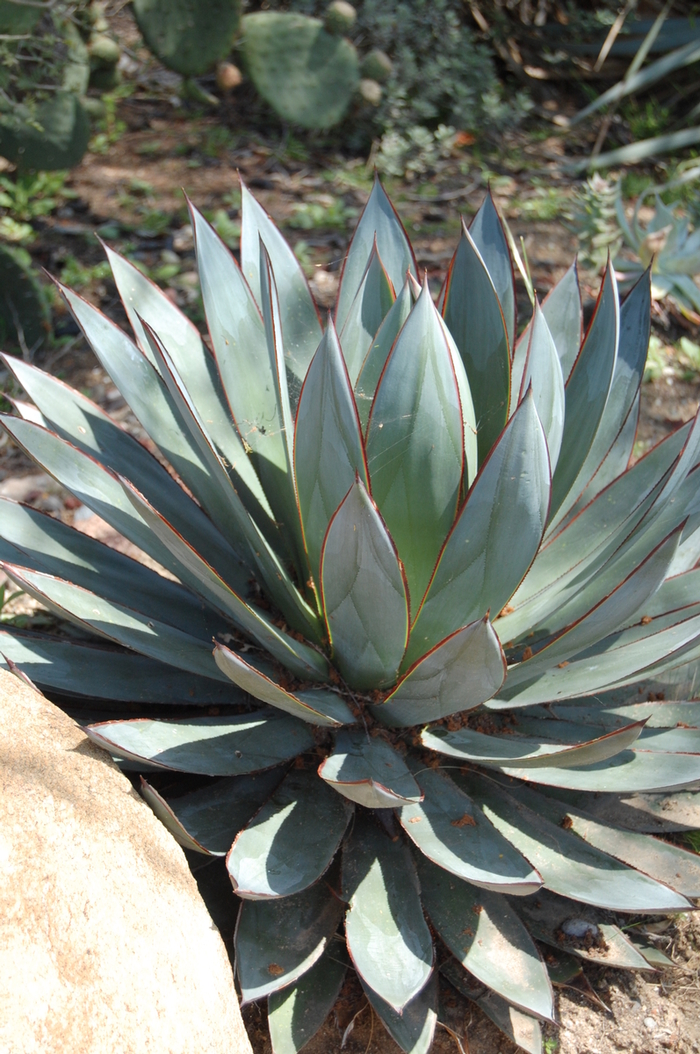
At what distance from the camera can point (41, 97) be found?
419cm

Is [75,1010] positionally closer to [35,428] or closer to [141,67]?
[35,428]

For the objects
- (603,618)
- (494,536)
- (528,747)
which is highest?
(494,536)

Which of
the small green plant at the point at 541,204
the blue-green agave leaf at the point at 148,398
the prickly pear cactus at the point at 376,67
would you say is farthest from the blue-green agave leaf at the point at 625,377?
the prickly pear cactus at the point at 376,67

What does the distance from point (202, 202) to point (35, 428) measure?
3.49 meters

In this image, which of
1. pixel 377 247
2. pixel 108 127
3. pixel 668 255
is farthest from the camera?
pixel 108 127

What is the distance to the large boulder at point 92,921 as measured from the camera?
1201mm

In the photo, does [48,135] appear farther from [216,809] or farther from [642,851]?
[642,851]

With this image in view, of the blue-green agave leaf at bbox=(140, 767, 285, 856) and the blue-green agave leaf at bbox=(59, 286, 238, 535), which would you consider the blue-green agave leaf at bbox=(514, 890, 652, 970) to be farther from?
the blue-green agave leaf at bbox=(59, 286, 238, 535)

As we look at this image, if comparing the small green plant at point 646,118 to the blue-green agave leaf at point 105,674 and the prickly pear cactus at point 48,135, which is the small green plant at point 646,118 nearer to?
the prickly pear cactus at point 48,135

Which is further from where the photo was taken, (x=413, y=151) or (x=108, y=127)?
(x=108, y=127)

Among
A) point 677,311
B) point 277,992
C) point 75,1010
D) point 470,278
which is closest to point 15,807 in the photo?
point 75,1010

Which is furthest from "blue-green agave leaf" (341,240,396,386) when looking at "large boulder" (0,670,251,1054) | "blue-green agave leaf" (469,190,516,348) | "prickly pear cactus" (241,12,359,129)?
"prickly pear cactus" (241,12,359,129)

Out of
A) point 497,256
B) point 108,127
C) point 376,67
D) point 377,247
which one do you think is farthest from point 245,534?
point 108,127

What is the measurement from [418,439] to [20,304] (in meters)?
2.73
